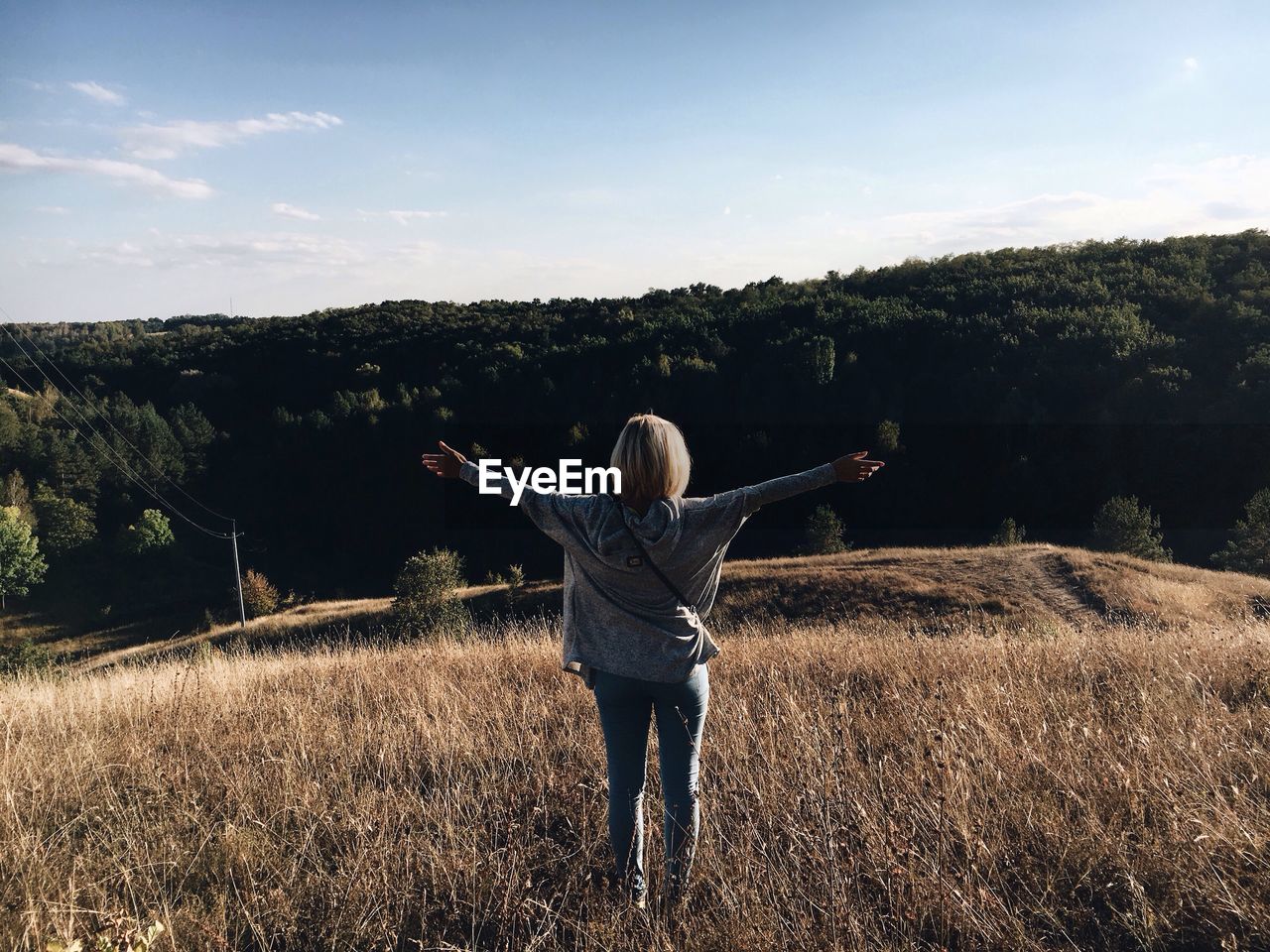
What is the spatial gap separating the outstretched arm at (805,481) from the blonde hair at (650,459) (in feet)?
0.66

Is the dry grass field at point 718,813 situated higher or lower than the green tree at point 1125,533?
higher

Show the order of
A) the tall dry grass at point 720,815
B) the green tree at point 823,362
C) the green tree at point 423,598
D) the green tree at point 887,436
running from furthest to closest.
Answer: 1. the green tree at point 823,362
2. the green tree at point 887,436
3. the green tree at point 423,598
4. the tall dry grass at point 720,815

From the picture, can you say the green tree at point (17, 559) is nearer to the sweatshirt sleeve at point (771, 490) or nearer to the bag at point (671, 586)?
the bag at point (671, 586)

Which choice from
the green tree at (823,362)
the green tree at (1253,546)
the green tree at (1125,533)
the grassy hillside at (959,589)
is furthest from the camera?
the green tree at (823,362)

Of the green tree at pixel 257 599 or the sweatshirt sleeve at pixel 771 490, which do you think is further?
the green tree at pixel 257 599

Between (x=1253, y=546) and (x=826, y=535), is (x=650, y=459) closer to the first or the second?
(x=1253, y=546)

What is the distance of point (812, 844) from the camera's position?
2555 mm

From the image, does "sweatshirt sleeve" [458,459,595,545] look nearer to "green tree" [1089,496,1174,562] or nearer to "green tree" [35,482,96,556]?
"green tree" [1089,496,1174,562]

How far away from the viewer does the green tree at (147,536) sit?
206ft

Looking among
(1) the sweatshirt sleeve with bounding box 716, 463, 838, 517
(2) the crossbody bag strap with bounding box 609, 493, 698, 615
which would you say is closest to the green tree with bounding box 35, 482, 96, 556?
(2) the crossbody bag strap with bounding box 609, 493, 698, 615

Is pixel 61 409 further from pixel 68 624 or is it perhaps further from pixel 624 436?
pixel 624 436

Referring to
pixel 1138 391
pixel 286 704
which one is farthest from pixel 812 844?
pixel 1138 391

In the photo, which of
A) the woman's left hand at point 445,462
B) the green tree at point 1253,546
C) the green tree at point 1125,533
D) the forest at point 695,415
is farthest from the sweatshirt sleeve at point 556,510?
Result: the forest at point 695,415

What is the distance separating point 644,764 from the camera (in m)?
2.49
